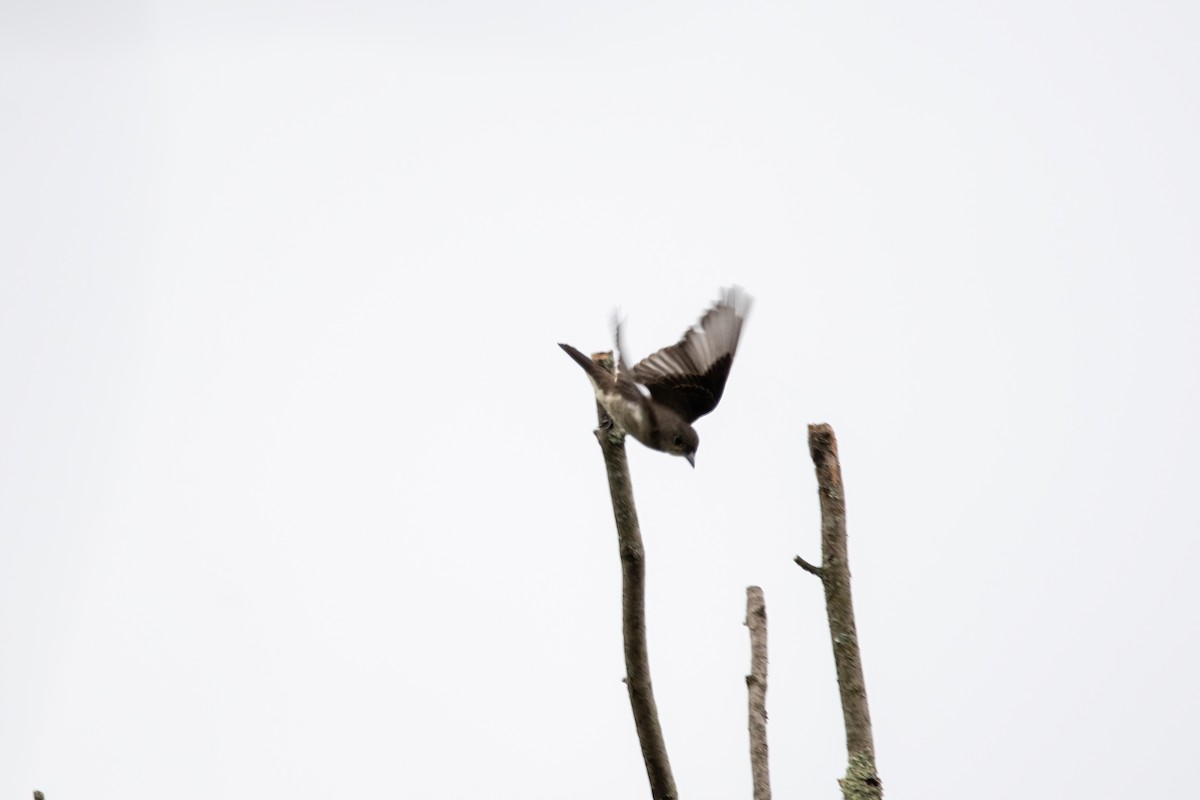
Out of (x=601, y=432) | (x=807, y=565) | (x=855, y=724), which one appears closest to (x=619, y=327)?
(x=601, y=432)

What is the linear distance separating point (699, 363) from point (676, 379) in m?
0.18

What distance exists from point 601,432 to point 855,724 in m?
1.26

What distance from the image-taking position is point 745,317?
21.0 feet

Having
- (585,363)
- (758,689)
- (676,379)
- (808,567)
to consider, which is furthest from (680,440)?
(808,567)

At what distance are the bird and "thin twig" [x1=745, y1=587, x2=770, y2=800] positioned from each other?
1955 millimetres

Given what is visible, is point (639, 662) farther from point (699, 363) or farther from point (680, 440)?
point (680, 440)

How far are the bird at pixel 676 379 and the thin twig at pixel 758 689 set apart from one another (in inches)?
77.0

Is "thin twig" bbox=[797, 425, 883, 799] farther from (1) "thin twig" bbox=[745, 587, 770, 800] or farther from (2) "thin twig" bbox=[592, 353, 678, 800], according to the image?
(2) "thin twig" bbox=[592, 353, 678, 800]

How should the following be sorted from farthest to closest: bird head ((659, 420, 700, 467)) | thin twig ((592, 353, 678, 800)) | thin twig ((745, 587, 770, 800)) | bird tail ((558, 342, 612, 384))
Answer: bird head ((659, 420, 700, 467)), bird tail ((558, 342, 612, 384)), thin twig ((745, 587, 770, 800)), thin twig ((592, 353, 678, 800))

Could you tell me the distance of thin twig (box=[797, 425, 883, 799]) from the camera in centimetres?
371

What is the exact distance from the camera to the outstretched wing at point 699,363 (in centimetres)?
639

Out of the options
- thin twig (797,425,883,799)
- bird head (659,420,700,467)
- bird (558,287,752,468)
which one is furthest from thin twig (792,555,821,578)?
bird head (659,420,700,467)

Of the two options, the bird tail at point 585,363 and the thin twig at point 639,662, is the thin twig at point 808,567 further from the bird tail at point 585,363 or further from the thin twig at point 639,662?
the bird tail at point 585,363

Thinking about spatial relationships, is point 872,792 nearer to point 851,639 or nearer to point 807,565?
point 851,639
